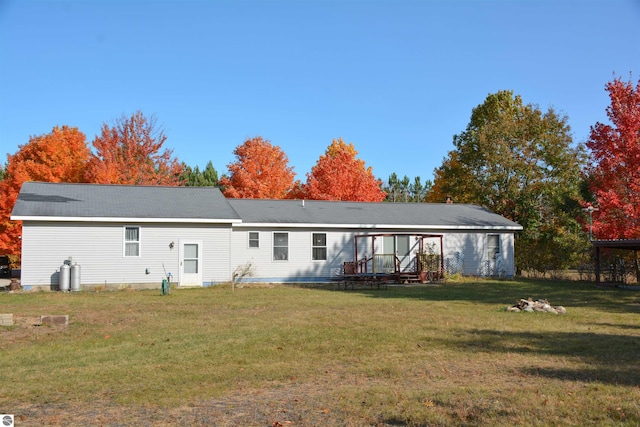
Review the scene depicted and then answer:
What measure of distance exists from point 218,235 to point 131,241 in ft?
11.0

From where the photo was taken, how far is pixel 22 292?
68.3 ft

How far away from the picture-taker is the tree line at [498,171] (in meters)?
24.9

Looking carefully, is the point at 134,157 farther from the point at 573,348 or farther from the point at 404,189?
the point at 404,189

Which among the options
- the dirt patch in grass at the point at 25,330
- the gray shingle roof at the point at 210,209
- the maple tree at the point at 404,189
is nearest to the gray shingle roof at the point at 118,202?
the gray shingle roof at the point at 210,209

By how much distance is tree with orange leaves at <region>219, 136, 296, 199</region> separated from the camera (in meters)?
41.6

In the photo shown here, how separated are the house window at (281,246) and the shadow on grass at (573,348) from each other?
15257 mm

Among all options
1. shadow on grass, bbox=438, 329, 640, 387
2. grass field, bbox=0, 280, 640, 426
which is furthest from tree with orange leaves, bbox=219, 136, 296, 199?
shadow on grass, bbox=438, 329, 640, 387

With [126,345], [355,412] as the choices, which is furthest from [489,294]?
[355,412]

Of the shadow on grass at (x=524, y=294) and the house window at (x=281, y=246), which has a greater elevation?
the house window at (x=281, y=246)

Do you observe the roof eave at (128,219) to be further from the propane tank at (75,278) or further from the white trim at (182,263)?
the propane tank at (75,278)

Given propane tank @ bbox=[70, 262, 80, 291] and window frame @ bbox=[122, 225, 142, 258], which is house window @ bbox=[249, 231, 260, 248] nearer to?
window frame @ bbox=[122, 225, 142, 258]

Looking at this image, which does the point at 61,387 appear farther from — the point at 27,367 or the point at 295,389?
the point at 295,389

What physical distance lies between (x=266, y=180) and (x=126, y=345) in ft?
109

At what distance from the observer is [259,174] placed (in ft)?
141
